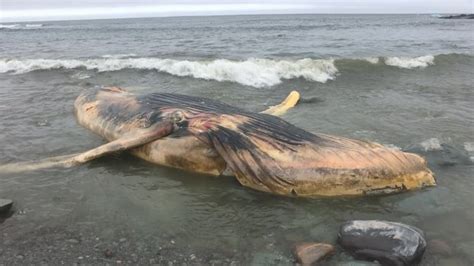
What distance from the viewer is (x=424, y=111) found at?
9.81m

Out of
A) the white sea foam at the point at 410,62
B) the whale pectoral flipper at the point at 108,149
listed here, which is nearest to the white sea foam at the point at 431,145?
the whale pectoral flipper at the point at 108,149

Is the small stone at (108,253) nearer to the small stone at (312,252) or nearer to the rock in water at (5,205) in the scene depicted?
the rock in water at (5,205)

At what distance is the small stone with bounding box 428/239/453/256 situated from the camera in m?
4.50

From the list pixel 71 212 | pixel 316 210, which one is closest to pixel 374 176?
pixel 316 210

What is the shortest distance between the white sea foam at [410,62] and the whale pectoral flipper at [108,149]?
12111mm

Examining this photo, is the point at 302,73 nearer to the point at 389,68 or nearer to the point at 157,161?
the point at 389,68

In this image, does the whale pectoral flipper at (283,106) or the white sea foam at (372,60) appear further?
the white sea foam at (372,60)

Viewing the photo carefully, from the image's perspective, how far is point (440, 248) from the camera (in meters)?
4.55

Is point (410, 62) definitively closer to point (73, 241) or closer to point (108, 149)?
point (108, 149)

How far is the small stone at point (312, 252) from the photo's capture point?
4.37m

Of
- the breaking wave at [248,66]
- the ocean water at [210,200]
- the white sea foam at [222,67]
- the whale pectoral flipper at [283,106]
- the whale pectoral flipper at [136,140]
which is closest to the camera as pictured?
the ocean water at [210,200]

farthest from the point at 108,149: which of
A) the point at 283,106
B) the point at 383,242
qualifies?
the point at 283,106

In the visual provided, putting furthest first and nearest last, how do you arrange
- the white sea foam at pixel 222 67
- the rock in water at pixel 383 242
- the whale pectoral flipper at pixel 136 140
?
1. the white sea foam at pixel 222 67
2. the whale pectoral flipper at pixel 136 140
3. the rock in water at pixel 383 242

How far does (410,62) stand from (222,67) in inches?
266
